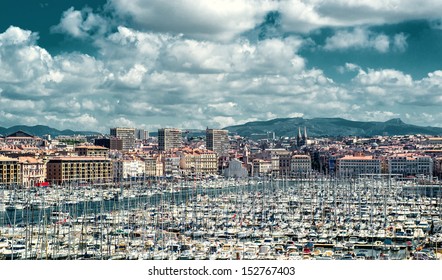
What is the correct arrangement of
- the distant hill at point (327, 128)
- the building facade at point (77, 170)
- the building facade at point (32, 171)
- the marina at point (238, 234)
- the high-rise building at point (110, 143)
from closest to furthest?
the marina at point (238, 234), the building facade at point (32, 171), the building facade at point (77, 170), the high-rise building at point (110, 143), the distant hill at point (327, 128)

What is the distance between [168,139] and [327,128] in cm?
3565

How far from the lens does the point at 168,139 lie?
59.5 meters

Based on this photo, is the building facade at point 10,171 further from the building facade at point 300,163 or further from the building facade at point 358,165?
the building facade at point 300,163

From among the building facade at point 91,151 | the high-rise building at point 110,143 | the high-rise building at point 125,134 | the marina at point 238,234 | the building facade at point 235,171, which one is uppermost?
the high-rise building at point 125,134

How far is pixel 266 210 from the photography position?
1562cm

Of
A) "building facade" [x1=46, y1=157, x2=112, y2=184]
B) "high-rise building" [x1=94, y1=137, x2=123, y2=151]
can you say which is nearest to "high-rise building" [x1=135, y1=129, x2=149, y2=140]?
"high-rise building" [x1=94, y1=137, x2=123, y2=151]

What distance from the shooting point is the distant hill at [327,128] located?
86.9 m

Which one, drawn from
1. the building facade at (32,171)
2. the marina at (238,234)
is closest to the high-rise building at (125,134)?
the building facade at (32,171)

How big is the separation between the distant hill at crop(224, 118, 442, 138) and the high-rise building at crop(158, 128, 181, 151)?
2613 cm

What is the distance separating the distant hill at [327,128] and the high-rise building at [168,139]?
26128 millimetres

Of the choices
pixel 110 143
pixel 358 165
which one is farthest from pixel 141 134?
pixel 358 165
